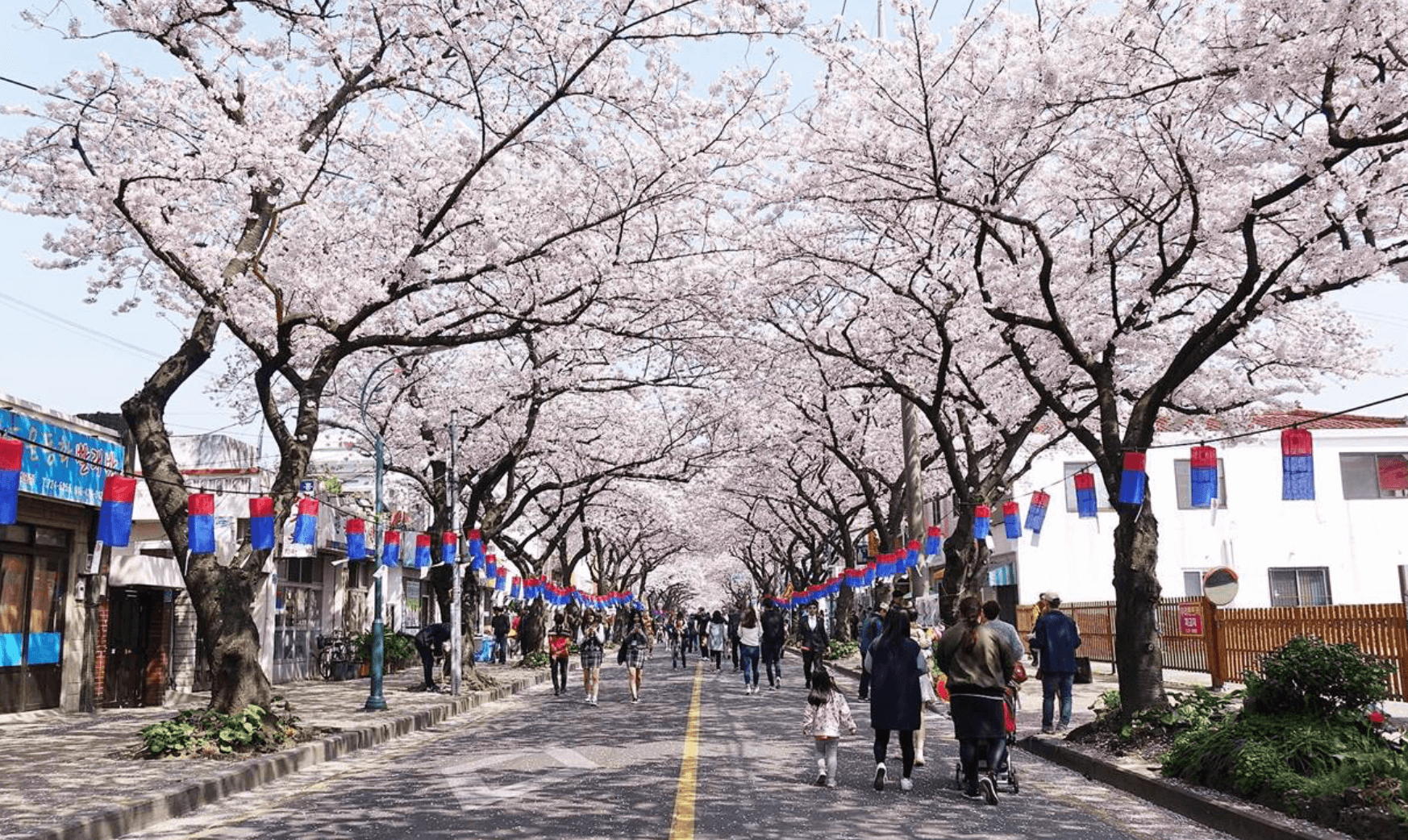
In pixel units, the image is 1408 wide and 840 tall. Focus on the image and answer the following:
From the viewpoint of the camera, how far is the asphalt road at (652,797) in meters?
8.59

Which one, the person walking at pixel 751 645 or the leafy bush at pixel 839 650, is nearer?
the person walking at pixel 751 645

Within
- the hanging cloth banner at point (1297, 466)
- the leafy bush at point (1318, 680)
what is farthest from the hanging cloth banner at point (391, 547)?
the leafy bush at point (1318, 680)

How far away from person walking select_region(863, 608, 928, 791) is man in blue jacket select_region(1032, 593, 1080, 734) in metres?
4.55

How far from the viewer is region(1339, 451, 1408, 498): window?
123 feet

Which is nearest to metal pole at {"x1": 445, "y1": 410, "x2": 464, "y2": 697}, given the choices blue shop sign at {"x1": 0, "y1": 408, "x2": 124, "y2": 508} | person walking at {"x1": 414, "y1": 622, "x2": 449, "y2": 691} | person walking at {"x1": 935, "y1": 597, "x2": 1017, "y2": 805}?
person walking at {"x1": 414, "y1": 622, "x2": 449, "y2": 691}

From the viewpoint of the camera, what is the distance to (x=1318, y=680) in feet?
31.7

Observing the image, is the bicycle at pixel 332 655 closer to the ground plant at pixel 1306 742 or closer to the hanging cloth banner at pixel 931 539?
the hanging cloth banner at pixel 931 539

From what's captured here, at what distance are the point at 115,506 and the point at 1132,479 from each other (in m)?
12.2

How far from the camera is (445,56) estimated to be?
1410cm

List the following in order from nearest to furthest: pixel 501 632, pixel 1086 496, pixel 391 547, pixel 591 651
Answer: pixel 1086 496, pixel 591 651, pixel 391 547, pixel 501 632

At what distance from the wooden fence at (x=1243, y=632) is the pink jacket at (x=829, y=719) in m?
5.71

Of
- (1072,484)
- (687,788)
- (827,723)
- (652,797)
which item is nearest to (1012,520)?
(1072,484)

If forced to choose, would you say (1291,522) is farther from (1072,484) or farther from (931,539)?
(931,539)

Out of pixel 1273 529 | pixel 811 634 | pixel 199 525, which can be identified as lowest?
pixel 811 634
